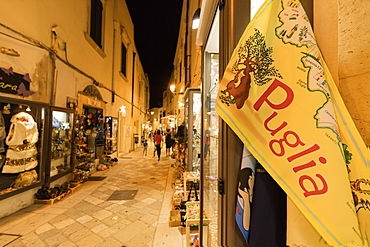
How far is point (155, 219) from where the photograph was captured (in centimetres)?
330

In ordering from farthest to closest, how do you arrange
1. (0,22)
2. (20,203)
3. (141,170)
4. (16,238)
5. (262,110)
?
(141,170)
(20,203)
(0,22)
(16,238)
(262,110)

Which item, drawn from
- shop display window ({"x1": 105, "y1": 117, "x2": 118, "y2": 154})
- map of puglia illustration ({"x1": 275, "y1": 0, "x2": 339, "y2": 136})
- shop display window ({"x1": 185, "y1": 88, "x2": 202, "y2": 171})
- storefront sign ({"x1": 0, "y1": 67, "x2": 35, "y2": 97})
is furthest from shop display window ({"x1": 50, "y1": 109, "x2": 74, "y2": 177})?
map of puglia illustration ({"x1": 275, "y1": 0, "x2": 339, "y2": 136})

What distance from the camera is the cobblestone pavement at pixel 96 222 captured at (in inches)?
104

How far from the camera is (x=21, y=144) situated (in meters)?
3.66

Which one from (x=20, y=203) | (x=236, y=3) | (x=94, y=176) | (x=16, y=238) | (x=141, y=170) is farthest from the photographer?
(x=141, y=170)

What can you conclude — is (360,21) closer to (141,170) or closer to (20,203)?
(20,203)

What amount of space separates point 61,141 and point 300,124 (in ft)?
20.2

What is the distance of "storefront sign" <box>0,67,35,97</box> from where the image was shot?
A: 3.22 meters

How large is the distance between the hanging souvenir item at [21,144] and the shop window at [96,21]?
4.87m

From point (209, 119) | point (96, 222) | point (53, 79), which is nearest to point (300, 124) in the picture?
point (209, 119)

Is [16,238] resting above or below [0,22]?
below

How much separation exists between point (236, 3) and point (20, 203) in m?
5.36

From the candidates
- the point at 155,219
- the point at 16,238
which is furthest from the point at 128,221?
the point at 16,238

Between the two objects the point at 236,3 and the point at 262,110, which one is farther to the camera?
the point at 236,3
